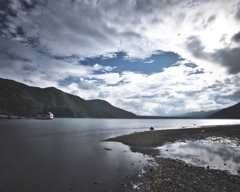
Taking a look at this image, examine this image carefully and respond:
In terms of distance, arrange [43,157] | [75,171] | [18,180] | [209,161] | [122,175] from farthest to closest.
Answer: [43,157] < [209,161] < [75,171] < [122,175] < [18,180]

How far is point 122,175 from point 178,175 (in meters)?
6.77

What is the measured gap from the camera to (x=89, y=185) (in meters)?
19.0

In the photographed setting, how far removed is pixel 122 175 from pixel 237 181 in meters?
12.8

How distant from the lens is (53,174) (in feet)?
73.7

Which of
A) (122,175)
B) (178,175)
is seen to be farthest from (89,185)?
(178,175)

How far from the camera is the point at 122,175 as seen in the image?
22.1m

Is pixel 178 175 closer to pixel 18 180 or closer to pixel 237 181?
pixel 237 181

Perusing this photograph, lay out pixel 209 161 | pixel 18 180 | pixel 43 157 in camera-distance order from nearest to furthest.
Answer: pixel 18 180, pixel 209 161, pixel 43 157

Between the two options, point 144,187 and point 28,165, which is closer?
point 144,187

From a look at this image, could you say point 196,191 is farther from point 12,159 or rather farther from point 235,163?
point 12,159

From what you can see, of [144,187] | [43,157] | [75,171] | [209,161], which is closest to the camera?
[144,187]

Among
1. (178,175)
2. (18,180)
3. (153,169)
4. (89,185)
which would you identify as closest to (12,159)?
(18,180)

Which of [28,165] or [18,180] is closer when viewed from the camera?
[18,180]

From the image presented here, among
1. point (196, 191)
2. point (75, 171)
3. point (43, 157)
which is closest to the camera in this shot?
point (196, 191)
